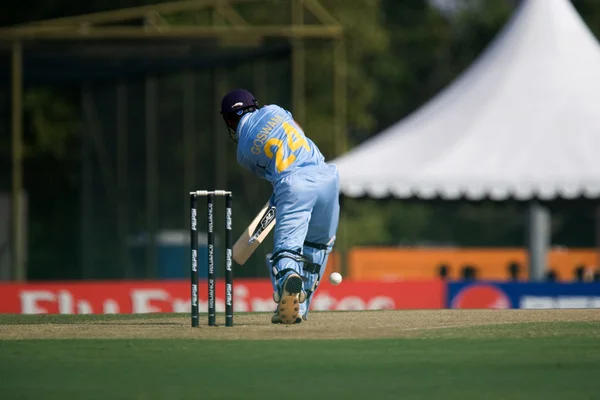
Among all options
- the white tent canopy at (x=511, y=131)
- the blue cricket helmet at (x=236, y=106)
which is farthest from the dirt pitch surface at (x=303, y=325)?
the white tent canopy at (x=511, y=131)

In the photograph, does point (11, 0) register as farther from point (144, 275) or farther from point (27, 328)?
point (27, 328)

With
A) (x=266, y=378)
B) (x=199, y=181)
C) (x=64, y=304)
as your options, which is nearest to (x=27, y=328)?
(x=266, y=378)

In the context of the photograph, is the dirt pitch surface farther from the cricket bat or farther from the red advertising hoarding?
the red advertising hoarding

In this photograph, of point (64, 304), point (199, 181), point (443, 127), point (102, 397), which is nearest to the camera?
point (102, 397)

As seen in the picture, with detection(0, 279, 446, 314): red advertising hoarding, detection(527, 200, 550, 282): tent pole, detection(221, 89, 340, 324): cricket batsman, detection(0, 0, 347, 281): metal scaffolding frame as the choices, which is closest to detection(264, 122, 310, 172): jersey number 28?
detection(221, 89, 340, 324): cricket batsman

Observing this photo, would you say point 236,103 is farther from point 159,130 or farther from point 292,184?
point 159,130

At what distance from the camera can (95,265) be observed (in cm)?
3241

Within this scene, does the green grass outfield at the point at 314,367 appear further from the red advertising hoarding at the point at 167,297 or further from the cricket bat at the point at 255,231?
the red advertising hoarding at the point at 167,297

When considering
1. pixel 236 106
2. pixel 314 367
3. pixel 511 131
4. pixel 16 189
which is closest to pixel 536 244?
pixel 511 131

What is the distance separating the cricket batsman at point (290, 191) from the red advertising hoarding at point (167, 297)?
27.0 ft

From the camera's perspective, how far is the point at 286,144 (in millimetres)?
10523

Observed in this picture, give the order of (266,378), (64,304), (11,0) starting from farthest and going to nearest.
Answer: (11,0), (64,304), (266,378)

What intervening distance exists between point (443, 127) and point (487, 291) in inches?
127

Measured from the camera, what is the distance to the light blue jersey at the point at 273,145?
413 inches
